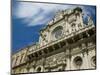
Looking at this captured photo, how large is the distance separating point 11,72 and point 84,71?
2.92ft

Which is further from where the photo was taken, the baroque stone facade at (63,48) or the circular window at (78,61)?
the circular window at (78,61)

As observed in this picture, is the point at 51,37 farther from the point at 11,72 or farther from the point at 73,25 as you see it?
the point at 11,72

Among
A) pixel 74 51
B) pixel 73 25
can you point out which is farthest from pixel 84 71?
pixel 73 25

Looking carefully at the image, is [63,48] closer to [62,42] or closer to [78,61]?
[62,42]

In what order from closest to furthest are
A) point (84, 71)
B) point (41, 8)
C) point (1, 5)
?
1. point (1, 5)
2. point (41, 8)
3. point (84, 71)

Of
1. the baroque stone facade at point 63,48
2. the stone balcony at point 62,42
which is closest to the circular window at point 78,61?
the baroque stone facade at point 63,48

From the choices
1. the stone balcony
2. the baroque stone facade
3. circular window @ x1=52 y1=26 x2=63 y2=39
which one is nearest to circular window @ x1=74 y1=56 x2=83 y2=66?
the baroque stone facade

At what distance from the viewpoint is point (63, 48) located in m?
2.78

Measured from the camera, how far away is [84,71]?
286 cm

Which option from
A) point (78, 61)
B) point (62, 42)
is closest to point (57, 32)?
point (62, 42)

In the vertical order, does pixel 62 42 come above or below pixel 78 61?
above

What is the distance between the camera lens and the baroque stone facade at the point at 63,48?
2.65m

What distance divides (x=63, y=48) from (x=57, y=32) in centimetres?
20

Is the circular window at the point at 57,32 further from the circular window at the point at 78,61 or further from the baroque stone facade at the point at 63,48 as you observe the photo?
the circular window at the point at 78,61
